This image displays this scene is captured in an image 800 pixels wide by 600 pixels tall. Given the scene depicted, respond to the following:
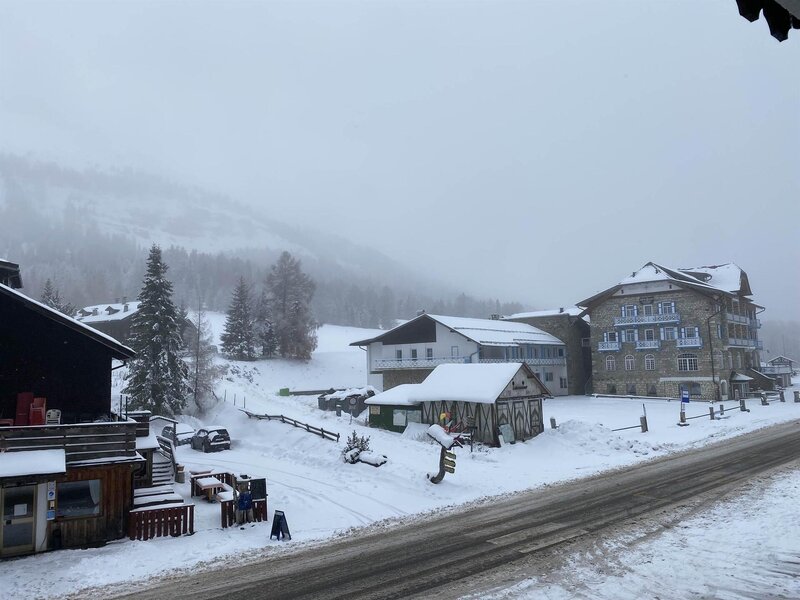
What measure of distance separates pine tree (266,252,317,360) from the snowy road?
181 ft

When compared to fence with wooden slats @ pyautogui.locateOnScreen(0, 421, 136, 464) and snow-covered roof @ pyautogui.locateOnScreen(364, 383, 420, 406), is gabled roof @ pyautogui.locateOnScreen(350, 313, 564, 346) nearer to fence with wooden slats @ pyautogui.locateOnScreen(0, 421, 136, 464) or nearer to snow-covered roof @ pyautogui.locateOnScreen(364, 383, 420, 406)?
snow-covered roof @ pyautogui.locateOnScreen(364, 383, 420, 406)

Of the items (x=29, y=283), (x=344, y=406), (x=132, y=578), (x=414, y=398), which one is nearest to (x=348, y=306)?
(x=29, y=283)

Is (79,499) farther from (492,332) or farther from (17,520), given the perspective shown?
(492,332)

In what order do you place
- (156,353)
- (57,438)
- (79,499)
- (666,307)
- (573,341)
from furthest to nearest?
1. (573,341)
2. (666,307)
3. (156,353)
4. (79,499)
5. (57,438)

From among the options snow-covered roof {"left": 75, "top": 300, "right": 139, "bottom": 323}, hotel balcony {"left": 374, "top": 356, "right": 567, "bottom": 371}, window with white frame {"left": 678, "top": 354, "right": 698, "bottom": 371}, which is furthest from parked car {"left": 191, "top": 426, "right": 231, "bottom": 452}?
snow-covered roof {"left": 75, "top": 300, "right": 139, "bottom": 323}

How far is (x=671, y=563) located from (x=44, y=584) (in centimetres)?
1406

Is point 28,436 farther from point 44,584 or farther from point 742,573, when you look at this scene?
point 742,573

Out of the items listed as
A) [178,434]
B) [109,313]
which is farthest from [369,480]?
[109,313]

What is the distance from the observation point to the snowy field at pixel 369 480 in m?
12.8

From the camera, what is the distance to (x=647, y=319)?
5722 cm

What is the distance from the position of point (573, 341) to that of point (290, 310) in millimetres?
37671

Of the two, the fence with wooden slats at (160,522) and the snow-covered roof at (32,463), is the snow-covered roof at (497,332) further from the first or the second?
the snow-covered roof at (32,463)

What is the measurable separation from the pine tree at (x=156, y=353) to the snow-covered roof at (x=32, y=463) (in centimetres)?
2499

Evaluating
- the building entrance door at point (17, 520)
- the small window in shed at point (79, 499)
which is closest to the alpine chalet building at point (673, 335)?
the small window in shed at point (79, 499)
